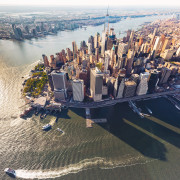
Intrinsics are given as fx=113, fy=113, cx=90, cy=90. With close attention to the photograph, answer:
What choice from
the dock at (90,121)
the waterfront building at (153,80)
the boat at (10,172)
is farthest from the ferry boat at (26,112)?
the waterfront building at (153,80)

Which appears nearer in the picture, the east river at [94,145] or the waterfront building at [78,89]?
the east river at [94,145]

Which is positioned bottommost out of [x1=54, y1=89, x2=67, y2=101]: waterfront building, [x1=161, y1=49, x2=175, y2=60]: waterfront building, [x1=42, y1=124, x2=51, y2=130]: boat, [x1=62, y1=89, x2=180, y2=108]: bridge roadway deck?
[x1=42, y1=124, x2=51, y2=130]: boat

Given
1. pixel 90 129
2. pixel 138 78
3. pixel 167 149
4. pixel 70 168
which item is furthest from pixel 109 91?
pixel 70 168

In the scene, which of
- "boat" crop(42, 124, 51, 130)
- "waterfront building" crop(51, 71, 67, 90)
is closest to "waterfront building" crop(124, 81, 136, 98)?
"waterfront building" crop(51, 71, 67, 90)

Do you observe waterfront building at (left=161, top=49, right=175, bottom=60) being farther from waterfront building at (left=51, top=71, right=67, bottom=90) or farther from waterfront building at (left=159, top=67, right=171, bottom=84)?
waterfront building at (left=51, top=71, right=67, bottom=90)

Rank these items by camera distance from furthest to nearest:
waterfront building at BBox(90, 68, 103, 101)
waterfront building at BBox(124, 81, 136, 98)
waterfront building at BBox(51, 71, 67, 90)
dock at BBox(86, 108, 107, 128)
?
waterfront building at BBox(124, 81, 136, 98), waterfront building at BBox(51, 71, 67, 90), waterfront building at BBox(90, 68, 103, 101), dock at BBox(86, 108, 107, 128)

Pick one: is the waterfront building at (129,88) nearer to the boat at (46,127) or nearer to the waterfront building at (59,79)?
the waterfront building at (59,79)

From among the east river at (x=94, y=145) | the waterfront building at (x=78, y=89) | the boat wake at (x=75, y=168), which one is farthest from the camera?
the waterfront building at (x=78, y=89)
